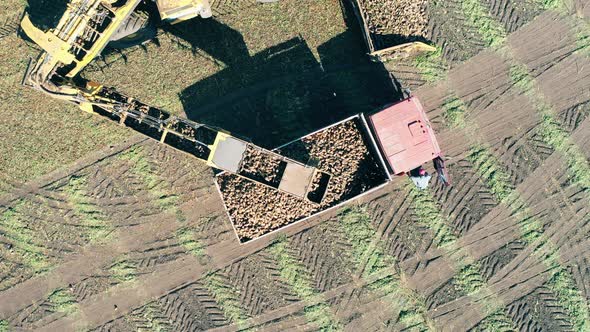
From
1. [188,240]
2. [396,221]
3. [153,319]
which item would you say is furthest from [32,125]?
[396,221]

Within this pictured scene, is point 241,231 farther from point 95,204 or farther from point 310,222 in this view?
point 95,204

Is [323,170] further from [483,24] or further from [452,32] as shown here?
[483,24]

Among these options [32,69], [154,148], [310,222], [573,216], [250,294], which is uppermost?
[32,69]

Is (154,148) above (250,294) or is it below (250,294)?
above

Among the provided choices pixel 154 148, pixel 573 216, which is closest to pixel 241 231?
pixel 154 148

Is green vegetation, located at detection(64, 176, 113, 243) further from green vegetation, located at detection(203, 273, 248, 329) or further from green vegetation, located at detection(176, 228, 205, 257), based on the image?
green vegetation, located at detection(203, 273, 248, 329)

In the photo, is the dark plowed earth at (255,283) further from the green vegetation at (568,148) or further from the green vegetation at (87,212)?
the green vegetation at (568,148)

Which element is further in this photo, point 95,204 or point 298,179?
point 95,204
